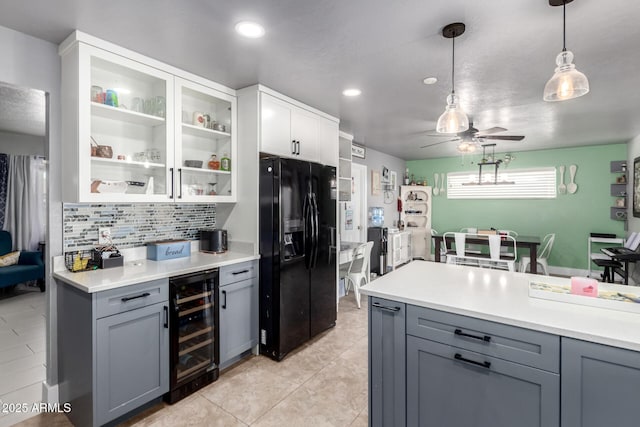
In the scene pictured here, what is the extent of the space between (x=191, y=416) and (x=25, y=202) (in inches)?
199

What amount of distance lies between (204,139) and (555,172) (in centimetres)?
616

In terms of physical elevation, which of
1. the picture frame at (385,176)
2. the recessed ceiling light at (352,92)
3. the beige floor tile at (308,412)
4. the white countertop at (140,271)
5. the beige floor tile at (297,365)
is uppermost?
the recessed ceiling light at (352,92)

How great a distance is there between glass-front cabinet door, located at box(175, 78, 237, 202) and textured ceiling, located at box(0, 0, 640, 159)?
0.91 feet

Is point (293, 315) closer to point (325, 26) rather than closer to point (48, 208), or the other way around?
point (48, 208)

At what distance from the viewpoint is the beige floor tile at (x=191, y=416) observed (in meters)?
1.96

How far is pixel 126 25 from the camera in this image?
1840 millimetres

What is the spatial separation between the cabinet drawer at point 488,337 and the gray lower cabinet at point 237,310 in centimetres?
151

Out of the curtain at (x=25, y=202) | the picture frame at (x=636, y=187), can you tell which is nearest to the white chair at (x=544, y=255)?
the picture frame at (x=636, y=187)

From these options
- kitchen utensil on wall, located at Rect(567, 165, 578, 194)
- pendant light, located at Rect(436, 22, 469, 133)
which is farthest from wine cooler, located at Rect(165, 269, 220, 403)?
kitchen utensil on wall, located at Rect(567, 165, 578, 194)

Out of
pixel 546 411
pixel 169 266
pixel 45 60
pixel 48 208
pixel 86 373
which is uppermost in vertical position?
pixel 45 60

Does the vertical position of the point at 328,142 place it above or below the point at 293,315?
above

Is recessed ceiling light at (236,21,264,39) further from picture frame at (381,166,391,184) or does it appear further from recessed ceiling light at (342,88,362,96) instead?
picture frame at (381,166,391,184)

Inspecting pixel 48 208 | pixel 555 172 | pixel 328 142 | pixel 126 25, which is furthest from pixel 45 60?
pixel 555 172

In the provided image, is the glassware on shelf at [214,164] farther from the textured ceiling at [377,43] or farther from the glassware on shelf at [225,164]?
the textured ceiling at [377,43]
